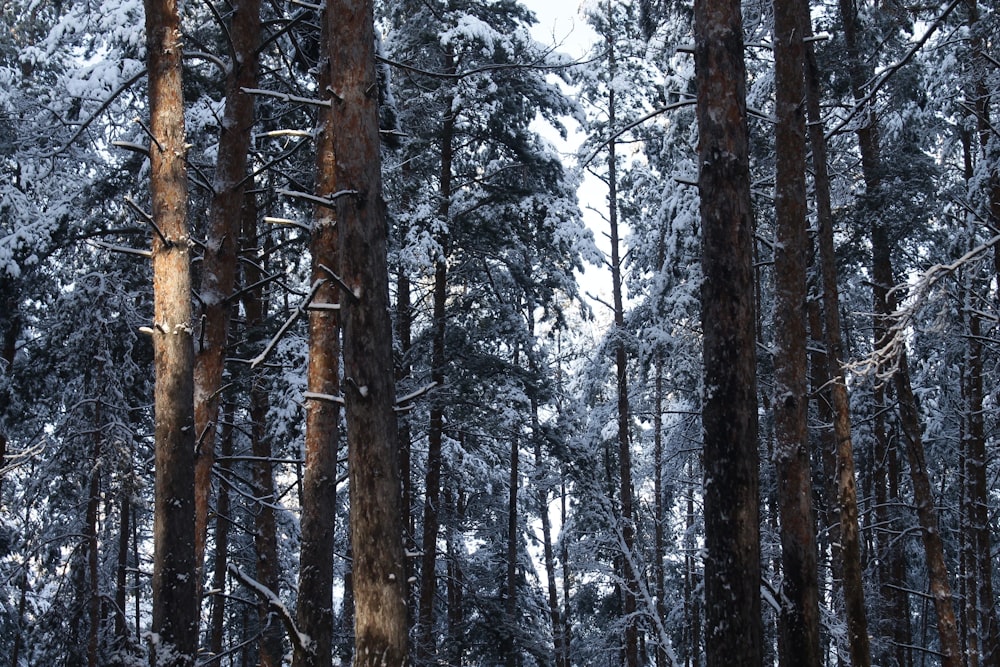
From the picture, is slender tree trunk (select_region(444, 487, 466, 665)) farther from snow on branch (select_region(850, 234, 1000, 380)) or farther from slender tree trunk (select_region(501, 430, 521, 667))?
snow on branch (select_region(850, 234, 1000, 380))

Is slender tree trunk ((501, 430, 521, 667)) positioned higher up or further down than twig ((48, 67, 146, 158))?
further down

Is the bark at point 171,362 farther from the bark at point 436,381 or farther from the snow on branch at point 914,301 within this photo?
the bark at point 436,381

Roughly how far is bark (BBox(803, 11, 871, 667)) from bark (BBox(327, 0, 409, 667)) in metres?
5.59

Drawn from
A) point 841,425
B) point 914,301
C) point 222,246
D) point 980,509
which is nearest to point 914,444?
point 841,425

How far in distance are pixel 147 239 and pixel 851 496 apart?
10.7 metres

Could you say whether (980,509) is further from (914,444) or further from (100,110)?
(100,110)

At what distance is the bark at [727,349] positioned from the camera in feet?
18.8

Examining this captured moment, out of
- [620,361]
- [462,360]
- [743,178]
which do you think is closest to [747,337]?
[743,178]

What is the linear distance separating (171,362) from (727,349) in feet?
14.2

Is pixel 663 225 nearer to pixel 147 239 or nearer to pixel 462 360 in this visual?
pixel 462 360

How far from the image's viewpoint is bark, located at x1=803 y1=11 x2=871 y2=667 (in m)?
9.77

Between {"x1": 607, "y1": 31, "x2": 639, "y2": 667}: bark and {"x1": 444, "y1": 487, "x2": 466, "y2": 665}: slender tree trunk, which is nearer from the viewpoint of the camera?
{"x1": 444, "y1": 487, "x2": 466, "y2": 665}: slender tree trunk

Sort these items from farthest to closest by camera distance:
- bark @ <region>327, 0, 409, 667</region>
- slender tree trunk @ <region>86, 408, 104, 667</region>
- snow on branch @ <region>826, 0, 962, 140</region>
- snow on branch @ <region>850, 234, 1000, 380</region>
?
slender tree trunk @ <region>86, 408, 104, 667</region>
snow on branch @ <region>826, 0, 962, 140</region>
snow on branch @ <region>850, 234, 1000, 380</region>
bark @ <region>327, 0, 409, 667</region>

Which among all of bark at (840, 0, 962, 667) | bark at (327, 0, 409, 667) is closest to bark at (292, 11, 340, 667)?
bark at (327, 0, 409, 667)
